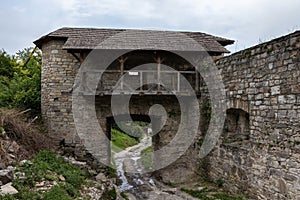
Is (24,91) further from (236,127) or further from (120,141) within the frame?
(120,141)

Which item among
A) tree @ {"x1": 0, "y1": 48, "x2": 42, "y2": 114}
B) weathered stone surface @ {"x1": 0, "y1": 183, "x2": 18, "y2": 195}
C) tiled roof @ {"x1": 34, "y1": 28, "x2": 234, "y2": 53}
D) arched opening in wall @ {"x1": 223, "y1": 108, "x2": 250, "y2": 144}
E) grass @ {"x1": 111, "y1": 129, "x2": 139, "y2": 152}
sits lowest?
grass @ {"x1": 111, "y1": 129, "x2": 139, "y2": 152}

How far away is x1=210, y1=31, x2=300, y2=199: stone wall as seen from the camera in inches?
251

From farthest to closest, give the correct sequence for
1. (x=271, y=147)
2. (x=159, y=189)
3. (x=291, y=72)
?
(x=159, y=189) → (x=271, y=147) → (x=291, y=72)

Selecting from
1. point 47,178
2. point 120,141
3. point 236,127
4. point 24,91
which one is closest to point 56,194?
point 47,178

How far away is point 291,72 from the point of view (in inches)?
253

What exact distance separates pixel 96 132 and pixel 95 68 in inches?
81.9

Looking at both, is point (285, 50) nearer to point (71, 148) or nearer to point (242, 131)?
point (242, 131)

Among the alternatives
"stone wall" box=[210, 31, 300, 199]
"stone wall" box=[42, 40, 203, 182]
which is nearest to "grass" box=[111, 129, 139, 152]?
"stone wall" box=[42, 40, 203, 182]

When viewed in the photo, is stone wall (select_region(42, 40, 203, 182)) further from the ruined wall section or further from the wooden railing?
the wooden railing

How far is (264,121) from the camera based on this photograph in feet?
23.9

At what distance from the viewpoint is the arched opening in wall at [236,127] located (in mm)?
8516

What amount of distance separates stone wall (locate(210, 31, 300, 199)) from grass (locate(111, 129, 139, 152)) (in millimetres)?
14140

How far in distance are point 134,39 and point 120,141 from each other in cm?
1525

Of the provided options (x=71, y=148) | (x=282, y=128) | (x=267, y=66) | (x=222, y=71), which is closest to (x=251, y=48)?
(x=267, y=66)
